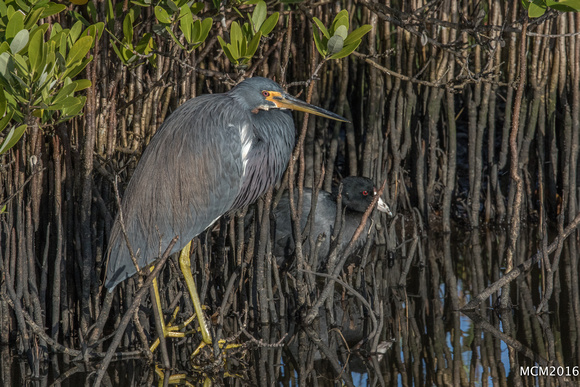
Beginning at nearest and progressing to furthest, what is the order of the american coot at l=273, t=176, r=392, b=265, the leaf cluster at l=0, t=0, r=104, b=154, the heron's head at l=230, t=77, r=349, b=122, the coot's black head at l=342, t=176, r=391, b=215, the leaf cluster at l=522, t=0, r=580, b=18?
the leaf cluster at l=0, t=0, r=104, b=154 < the leaf cluster at l=522, t=0, r=580, b=18 < the heron's head at l=230, t=77, r=349, b=122 < the american coot at l=273, t=176, r=392, b=265 < the coot's black head at l=342, t=176, r=391, b=215

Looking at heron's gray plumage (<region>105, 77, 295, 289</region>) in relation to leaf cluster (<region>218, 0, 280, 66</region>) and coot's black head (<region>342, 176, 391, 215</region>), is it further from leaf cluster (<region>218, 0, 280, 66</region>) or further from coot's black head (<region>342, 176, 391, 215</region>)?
coot's black head (<region>342, 176, 391, 215</region>)

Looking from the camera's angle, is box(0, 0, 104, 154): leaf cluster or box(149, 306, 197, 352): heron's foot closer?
box(0, 0, 104, 154): leaf cluster

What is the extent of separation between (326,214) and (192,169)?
1717 mm

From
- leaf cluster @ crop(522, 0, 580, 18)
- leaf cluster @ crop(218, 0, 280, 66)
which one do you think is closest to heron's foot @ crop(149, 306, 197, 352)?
leaf cluster @ crop(218, 0, 280, 66)

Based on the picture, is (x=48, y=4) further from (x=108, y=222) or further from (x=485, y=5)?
(x=485, y=5)

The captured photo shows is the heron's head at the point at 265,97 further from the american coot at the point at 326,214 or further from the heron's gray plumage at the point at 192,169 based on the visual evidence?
the american coot at the point at 326,214

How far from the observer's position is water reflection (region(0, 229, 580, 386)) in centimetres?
379

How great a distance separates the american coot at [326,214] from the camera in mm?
5500

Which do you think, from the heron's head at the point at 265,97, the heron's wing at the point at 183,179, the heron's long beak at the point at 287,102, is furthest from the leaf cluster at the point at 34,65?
the heron's long beak at the point at 287,102

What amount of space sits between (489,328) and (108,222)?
233 centimetres

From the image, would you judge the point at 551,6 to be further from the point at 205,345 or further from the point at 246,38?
the point at 205,345

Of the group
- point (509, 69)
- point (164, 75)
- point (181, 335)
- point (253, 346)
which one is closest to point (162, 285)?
point (181, 335)

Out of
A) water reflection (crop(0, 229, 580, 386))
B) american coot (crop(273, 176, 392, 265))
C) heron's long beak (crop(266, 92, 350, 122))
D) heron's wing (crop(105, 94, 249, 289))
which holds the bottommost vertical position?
water reflection (crop(0, 229, 580, 386))

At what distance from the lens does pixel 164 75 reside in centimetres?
429
